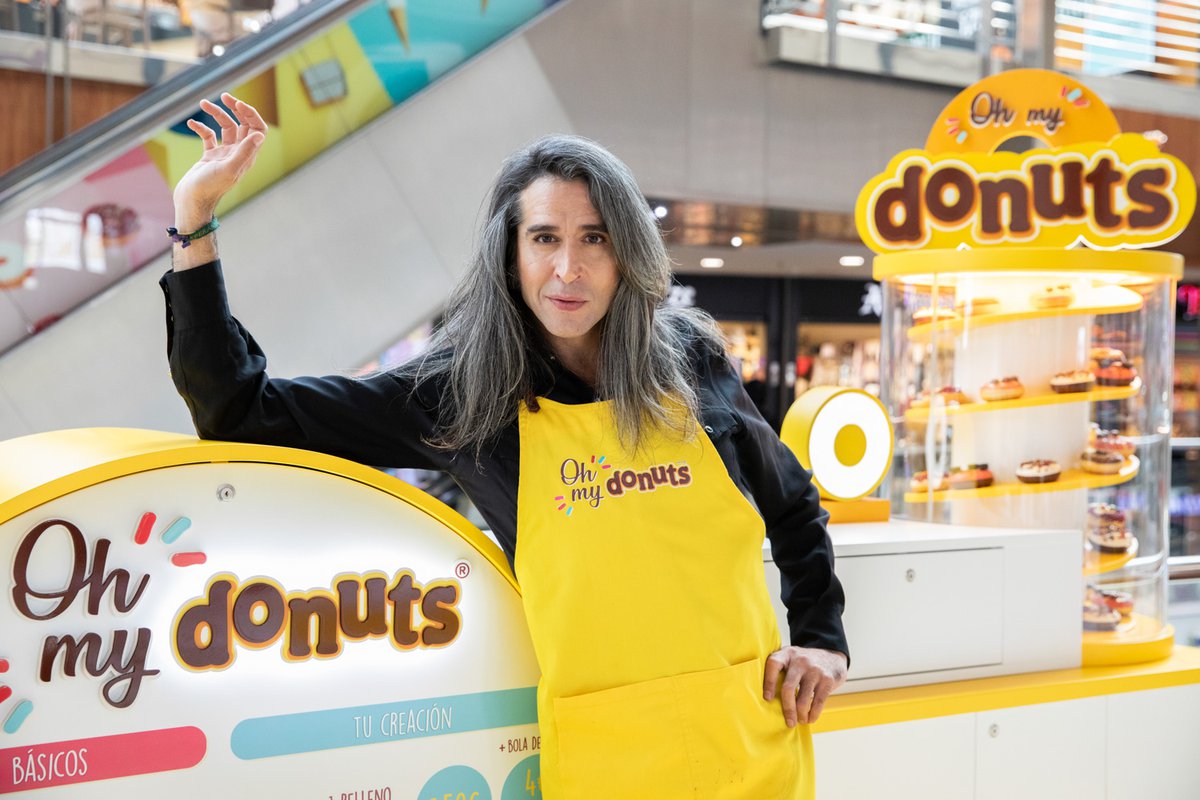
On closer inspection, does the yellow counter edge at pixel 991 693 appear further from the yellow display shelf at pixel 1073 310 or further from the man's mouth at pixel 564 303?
the man's mouth at pixel 564 303

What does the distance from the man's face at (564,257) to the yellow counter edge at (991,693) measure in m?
1.14

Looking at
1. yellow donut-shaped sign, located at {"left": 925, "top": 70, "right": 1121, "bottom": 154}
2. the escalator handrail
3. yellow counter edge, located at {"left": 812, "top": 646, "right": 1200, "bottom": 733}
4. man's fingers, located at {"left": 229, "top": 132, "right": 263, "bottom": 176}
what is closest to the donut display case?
yellow donut-shaped sign, located at {"left": 925, "top": 70, "right": 1121, "bottom": 154}

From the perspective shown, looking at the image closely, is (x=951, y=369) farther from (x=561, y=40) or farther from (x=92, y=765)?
(x=561, y=40)

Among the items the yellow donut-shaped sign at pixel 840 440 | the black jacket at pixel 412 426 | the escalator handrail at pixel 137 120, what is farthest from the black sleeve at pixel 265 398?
the escalator handrail at pixel 137 120

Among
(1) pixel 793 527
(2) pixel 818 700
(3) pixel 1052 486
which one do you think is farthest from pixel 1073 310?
(2) pixel 818 700

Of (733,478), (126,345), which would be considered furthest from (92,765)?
(126,345)

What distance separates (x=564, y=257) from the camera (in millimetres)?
1527

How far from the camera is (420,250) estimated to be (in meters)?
5.62

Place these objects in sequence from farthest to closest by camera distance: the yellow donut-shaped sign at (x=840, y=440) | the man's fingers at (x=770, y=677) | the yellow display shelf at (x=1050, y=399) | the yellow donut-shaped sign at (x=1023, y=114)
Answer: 1. the yellow donut-shaped sign at (x=1023, y=114)
2. the yellow display shelf at (x=1050, y=399)
3. the yellow donut-shaped sign at (x=840, y=440)
4. the man's fingers at (x=770, y=677)

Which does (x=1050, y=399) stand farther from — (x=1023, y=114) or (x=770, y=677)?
(x=770, y=677)

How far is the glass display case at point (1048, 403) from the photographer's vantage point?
3.13 metres

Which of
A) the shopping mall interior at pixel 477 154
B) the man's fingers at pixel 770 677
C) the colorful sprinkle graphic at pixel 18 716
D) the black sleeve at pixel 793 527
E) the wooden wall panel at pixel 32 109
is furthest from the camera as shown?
the wooden wall panel at pixel 32 109

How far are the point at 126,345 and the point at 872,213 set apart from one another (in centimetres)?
309

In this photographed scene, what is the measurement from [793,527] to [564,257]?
0.65 metres
